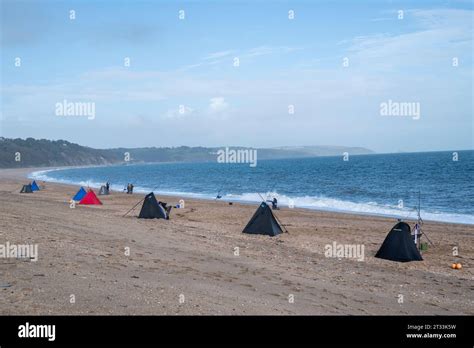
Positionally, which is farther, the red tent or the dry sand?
the red tent

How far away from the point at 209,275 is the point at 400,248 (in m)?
6.13

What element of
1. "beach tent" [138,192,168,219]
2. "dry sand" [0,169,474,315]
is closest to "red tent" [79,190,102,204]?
"beach tent" [138,192,168,219]

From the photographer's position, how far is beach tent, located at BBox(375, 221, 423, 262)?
13289mm

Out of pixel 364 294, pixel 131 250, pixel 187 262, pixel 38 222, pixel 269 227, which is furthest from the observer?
pixel 269 227

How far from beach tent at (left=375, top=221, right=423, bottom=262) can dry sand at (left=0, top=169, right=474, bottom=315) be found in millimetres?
311

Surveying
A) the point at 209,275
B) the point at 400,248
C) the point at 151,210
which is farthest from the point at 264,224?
the point at 209,275

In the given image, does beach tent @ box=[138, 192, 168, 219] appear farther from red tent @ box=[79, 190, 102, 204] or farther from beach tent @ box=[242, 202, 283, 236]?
red tent @ box=[79, 190, 102, 204]

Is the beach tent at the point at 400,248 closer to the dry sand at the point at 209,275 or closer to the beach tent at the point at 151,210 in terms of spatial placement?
the dry sand at the point at 209,275

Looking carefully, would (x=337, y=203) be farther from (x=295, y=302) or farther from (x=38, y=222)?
(x=295, y=302)

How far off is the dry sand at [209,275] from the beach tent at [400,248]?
31 cm

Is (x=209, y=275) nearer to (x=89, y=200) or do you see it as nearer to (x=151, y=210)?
(x=151, y=210)
